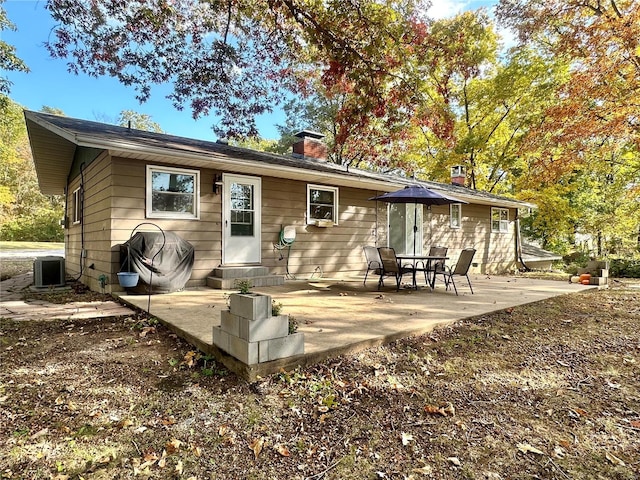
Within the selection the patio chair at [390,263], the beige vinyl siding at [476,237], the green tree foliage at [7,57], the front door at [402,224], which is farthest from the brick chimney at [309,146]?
the green tree foliage at [7,57]

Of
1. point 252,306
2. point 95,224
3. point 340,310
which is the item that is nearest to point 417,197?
point 340,310

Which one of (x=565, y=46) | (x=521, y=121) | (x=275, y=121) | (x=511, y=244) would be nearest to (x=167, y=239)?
(x=565, y=46)

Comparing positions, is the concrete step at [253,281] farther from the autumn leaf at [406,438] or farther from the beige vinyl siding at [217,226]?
the autumn leaf at [406,438]

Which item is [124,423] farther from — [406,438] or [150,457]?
[406,438]

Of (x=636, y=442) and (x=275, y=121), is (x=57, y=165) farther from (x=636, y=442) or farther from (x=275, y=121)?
(x=275, y=121)

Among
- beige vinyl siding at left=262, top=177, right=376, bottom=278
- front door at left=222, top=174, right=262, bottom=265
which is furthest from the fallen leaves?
beige vinyl siding at left=262, top=177, right=376, bottom=278

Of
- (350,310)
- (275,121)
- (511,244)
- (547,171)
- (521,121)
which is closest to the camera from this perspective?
(350,310)

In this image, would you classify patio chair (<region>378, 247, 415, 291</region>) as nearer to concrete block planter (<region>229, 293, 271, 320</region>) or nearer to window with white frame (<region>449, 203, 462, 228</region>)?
concrete block planter (<region>229, 293, 271, 320</region>)

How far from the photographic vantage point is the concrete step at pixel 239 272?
21.7ft

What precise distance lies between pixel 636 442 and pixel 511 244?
13.3 m

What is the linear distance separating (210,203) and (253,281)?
1660mm

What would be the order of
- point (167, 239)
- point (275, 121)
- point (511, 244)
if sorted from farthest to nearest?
point (275, 121) → point (511, 244) → point (167, 239)

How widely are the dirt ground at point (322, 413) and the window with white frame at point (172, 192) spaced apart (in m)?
2.97

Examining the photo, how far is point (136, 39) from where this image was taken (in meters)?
6.08
